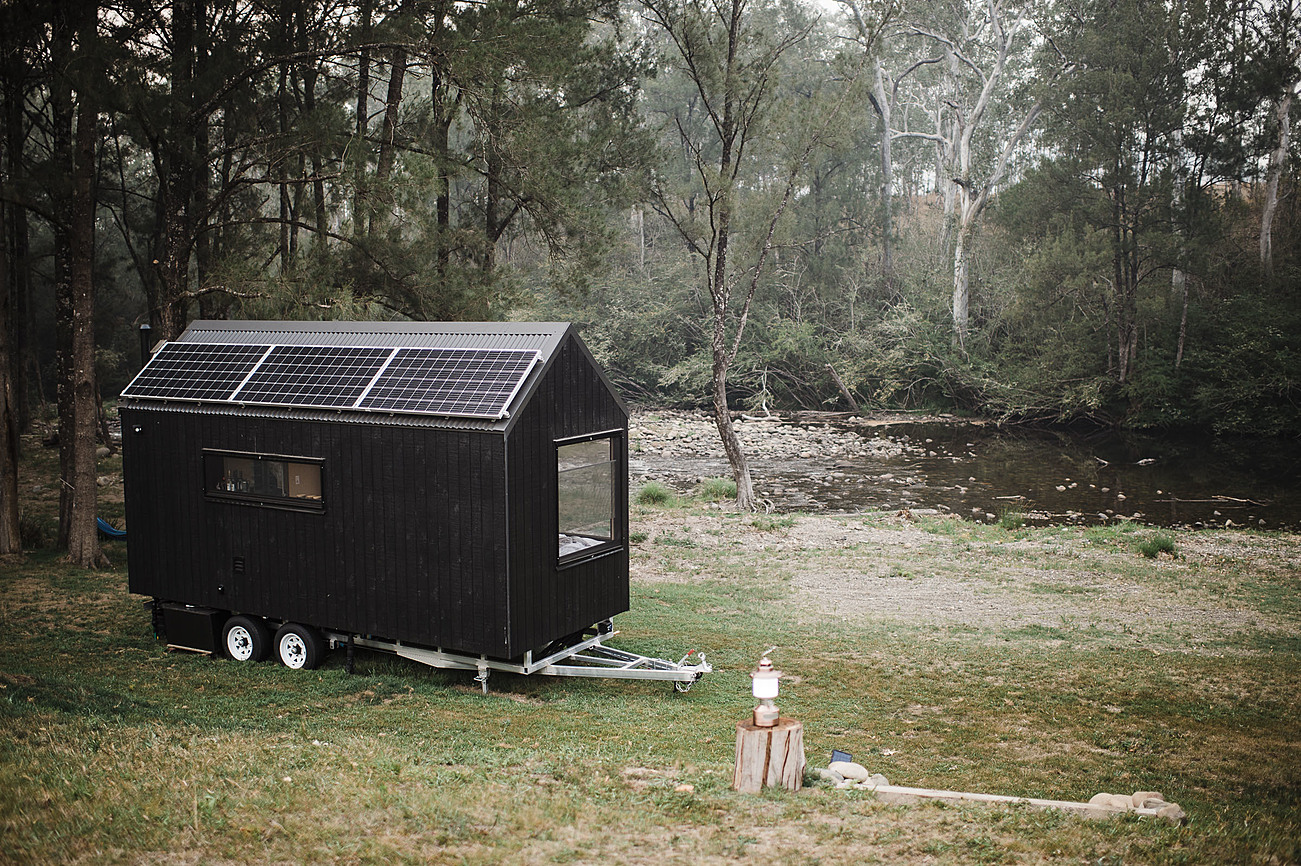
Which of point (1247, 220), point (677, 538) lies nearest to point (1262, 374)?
point (1247, 220)

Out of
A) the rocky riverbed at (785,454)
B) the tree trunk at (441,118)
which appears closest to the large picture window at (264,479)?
the tree trunk at (441,118)

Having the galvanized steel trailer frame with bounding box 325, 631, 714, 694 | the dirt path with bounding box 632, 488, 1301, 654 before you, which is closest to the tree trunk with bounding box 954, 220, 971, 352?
the dirt path with bounding box 632, 488, 1301, 654

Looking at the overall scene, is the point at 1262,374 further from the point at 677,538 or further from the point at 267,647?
the point at 267,647

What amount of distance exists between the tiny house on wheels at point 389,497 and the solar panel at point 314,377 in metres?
0.02

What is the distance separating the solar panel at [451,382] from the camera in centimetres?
792

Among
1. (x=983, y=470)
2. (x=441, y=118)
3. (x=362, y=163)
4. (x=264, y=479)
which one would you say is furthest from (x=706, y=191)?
(x=264, y=479)

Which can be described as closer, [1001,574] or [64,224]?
[64,224]

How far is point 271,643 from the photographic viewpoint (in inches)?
363

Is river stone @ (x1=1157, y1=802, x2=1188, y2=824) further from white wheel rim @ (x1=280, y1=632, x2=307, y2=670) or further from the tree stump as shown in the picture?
white wheel rim @ (x1=280, y1=632, x2=307, y2=670)

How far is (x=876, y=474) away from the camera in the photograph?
84.3ft

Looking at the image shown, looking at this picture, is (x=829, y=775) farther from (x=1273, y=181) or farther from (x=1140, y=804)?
(x=1273, y=181)

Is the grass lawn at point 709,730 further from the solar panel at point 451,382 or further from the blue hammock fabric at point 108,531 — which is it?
the solar panel at point 451,382

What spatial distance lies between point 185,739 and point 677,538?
11.1 m

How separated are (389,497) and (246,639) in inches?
93.2
